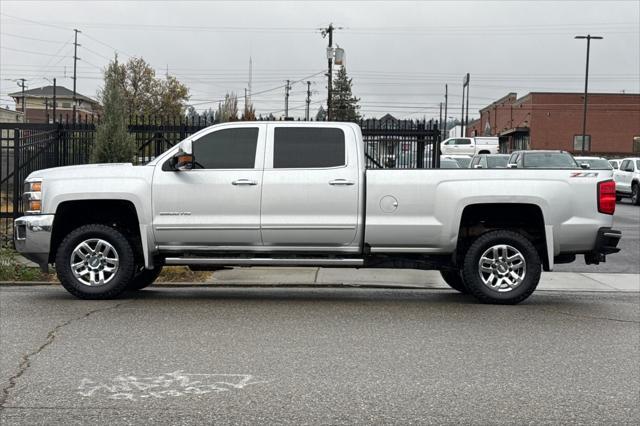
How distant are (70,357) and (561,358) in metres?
4.09

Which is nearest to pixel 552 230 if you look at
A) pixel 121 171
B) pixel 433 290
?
pixel 433 290

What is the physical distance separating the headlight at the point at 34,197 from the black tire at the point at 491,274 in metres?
5.10

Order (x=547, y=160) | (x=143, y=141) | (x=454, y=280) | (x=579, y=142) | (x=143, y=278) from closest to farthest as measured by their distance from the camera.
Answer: (x=143, y=278)
(x=454, y=280)
(x=143, y=141)
(x=547, y=160)
(x=579, y=142)

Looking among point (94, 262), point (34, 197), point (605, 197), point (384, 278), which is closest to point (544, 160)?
point (384, 278)

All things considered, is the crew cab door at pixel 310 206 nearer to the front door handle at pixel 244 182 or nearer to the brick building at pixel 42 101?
the front door handle at pixel 244 182

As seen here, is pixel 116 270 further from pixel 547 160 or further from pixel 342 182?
pixel 547 160

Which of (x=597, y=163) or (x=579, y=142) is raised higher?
(x=579, y=142)

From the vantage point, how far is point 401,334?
7.69 m

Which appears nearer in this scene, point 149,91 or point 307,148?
point 307,148

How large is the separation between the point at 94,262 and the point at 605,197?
6068 mm

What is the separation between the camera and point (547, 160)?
25.9 m

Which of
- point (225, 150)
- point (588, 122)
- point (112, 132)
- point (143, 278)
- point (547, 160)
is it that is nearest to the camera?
point (225, 150)

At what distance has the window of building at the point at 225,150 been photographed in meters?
9.51

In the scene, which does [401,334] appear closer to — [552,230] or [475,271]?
[475,271]
